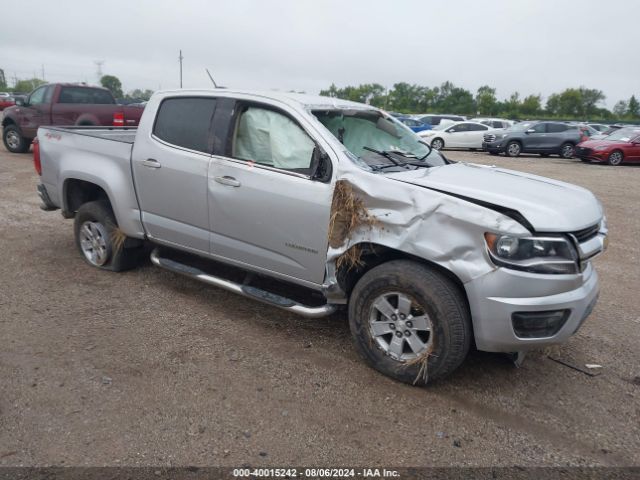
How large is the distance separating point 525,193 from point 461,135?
20.0 metres

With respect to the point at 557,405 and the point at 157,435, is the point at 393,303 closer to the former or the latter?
the point at 557,405

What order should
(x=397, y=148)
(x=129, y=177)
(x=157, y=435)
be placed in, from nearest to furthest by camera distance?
(x=157, y=435), (x=397, y=148), (x=129, y=177)

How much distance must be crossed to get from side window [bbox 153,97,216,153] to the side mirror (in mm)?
1022

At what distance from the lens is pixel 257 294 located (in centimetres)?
383

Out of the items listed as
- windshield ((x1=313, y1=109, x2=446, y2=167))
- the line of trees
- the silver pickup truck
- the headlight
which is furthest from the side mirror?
the line of trees

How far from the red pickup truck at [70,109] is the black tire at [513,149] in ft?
46.1

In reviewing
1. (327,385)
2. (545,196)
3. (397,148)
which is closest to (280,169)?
(397,148)

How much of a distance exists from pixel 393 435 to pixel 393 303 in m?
0.83

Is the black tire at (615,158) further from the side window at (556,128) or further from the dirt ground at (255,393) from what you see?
the dirt ground at (255,393)

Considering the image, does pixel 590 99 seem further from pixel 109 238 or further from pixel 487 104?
pixel 109 238

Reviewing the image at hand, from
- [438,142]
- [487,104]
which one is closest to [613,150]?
[438,142]

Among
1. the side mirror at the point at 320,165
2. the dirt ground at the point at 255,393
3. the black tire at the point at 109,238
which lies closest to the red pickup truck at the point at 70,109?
the black tire at the point at 109,238

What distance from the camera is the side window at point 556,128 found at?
19953 mm

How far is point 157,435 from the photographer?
272 cm
